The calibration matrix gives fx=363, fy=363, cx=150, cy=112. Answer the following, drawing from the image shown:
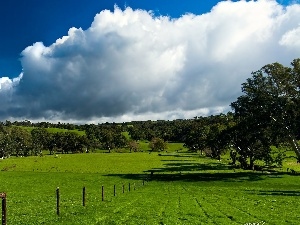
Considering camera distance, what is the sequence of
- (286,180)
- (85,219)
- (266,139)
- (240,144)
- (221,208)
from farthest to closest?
(240,144) → (266,139) → (286,180) → (221,208) → (85,219)

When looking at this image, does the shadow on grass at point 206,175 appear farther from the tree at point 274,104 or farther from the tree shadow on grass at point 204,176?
the tree at point 274,104

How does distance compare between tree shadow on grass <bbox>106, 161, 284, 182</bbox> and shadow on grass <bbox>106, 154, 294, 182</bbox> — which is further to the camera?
shadow on grass <bbox>106, 154, 294, 182</bbox>

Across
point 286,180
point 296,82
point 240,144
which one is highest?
point 296,82

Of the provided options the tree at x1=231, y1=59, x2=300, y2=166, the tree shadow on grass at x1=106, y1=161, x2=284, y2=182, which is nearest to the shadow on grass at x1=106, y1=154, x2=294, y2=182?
the tree shadow on grass at x1=106, y1=161, x2=284, y2=182

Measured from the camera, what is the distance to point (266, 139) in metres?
79.7

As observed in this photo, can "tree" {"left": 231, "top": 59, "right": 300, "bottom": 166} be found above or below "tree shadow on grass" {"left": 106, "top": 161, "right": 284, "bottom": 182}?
above

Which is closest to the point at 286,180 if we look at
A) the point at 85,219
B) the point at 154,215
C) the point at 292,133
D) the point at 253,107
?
the point at 292,133

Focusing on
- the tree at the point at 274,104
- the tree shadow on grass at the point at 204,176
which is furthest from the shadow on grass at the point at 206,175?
the tree at the point at 274,104

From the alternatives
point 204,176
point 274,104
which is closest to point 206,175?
point 204,176

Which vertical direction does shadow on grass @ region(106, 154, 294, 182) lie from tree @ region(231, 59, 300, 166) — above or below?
below

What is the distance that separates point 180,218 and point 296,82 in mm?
58327

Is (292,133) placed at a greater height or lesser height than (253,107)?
lesser

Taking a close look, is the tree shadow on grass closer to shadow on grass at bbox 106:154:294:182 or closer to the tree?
shadow on grass at bbox 106:154:294:182

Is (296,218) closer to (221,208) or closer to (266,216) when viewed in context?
(266,216)
